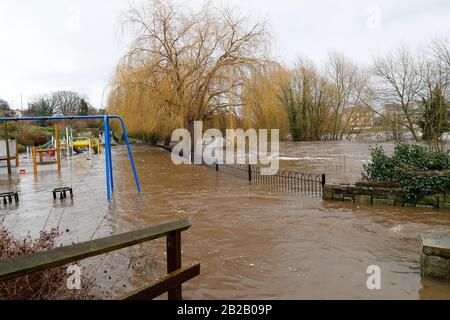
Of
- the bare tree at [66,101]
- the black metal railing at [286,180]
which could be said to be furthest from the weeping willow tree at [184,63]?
the bare tree at [66,101]

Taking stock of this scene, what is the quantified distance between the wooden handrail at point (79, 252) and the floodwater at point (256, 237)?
0.92 metres

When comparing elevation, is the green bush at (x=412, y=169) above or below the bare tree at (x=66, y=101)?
below

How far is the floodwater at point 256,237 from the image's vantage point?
3.55 m

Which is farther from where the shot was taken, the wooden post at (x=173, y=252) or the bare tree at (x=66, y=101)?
the bare tree at (x=66, y=101)

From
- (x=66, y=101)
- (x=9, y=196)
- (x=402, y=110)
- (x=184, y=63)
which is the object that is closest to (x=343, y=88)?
(x=402, y=110)

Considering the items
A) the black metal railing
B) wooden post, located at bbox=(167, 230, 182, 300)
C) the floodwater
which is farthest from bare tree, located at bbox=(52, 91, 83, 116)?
wooden post, located at bbox=(167, 230, 182, 300)

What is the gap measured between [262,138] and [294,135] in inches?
609

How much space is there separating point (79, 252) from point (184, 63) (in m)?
15.6

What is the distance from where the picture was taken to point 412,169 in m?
6.95

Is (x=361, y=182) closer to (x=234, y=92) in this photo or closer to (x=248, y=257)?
(x=248, y=257)

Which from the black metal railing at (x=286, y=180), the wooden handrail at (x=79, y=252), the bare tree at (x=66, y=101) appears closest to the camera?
the wooden handrail at (x=79, y=252)

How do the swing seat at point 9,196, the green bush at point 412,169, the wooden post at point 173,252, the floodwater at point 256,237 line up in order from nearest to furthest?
the wooden post at point 173,252
the floodwater at point 256,237
the green bush at point 412,169
the swing seat at point 9,196

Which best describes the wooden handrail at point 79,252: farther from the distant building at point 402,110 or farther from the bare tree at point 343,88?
the bare tree at point 343,88

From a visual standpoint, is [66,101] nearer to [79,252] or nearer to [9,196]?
[9,196]
